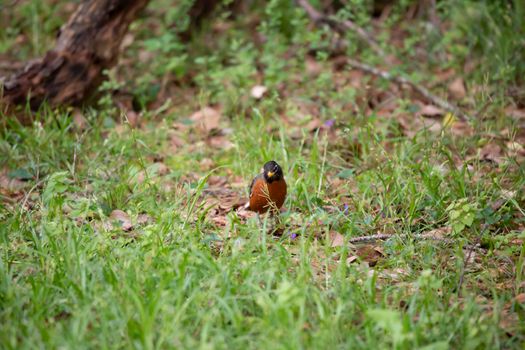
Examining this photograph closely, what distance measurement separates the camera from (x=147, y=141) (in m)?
5.58

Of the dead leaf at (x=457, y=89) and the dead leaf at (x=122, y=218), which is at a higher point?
the dead leaf at (x=122, y=218)

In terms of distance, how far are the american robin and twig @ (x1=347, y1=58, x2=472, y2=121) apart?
2082 mm

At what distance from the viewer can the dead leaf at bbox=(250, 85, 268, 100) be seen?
6246 mm

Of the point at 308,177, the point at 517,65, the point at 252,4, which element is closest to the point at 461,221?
the point at 308,177

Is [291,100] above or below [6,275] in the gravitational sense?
below

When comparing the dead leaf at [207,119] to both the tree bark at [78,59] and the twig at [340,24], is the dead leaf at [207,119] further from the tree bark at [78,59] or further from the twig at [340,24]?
the twig at [340,24]

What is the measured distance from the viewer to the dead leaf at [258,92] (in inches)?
246

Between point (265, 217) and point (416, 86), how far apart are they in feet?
10.6

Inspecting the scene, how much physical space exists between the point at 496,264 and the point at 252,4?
5.56 metres

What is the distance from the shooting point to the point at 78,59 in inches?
232

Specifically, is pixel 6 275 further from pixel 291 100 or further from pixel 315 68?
pixel 315 68

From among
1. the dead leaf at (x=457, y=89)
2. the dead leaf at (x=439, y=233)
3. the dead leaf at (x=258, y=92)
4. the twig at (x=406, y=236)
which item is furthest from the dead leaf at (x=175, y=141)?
the dead leaf at (x=457, y=89)

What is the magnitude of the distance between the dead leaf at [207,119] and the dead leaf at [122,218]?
164 centimetres

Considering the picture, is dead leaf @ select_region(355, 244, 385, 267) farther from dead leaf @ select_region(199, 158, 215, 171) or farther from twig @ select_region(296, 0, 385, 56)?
twig @ select_region(296, 0, 385, 56)
